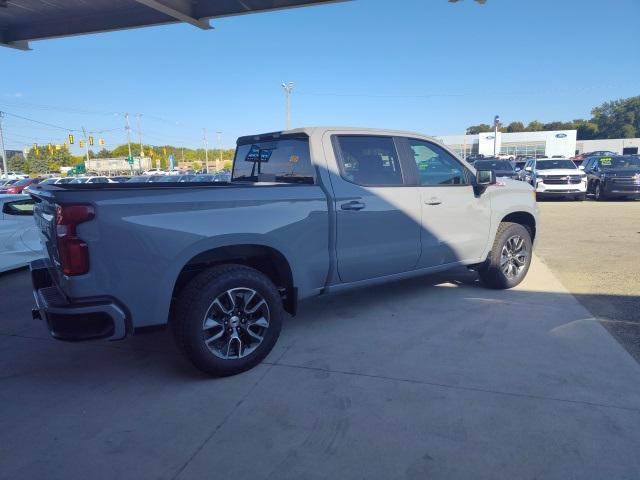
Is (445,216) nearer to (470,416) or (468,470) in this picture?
(470,416)

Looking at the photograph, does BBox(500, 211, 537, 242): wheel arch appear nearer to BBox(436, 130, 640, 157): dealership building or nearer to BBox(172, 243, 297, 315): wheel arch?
BBox(172, 243, 297, 315): wheel arch

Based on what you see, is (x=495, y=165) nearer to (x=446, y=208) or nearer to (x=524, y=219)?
(x=524, y=219)

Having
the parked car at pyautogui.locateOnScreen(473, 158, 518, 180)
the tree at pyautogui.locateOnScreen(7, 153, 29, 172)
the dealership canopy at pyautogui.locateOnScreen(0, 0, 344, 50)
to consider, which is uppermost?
the tree at pyautogui.locateOnScreen(7, 153, 29, 172)

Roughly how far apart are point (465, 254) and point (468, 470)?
3004 mm

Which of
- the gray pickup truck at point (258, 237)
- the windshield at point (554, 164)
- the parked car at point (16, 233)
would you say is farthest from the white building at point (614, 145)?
the parked car at point (16, 233)

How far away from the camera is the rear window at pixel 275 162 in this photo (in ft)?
13.4

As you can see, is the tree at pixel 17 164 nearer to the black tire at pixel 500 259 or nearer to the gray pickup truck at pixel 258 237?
the gray pickup truck at pixel 258 237

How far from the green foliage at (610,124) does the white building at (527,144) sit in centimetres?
4575

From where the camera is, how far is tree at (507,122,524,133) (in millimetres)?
129125

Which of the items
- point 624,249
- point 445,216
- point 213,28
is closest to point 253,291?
point 445,216

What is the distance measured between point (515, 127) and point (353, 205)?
142 m

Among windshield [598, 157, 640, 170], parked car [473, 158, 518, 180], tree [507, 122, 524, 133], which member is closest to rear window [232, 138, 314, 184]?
parked car [473, 158, 518, 180]

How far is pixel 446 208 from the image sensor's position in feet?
15.4

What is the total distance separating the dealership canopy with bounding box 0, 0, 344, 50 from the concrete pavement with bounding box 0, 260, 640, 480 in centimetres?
727
